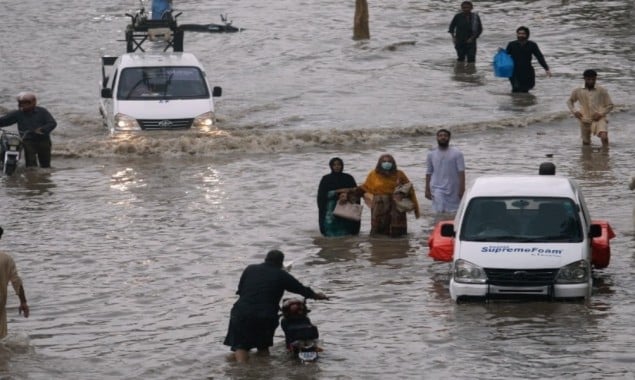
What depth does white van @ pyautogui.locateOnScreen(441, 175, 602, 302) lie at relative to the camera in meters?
16.4

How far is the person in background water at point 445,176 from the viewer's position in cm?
2064

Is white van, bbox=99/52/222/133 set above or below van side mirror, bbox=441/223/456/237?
below

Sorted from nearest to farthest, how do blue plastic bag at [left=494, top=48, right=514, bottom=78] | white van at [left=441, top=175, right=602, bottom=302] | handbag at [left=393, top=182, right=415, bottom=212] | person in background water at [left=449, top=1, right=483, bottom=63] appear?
1. white van at [left=441, top=175, right=602, bottom=302]
2. handbag at [left=393, top=182, right=415, bottom=212]
3. blue plastic bag at [left=494, top=48, right=514, bottom=78]
4. person in background water at [left=449, top=1, right=483, bottom=63]

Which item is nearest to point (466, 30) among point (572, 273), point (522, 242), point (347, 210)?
point (347, 210)

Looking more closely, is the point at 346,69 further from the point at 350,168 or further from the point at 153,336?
the point at 153,336

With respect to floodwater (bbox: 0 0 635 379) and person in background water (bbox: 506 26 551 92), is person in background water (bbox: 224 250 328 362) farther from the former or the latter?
person in background water (bbox: 506 26 551 92)

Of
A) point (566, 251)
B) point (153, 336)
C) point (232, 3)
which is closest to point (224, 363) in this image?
point (153, 336)

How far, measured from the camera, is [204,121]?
28.7 metres

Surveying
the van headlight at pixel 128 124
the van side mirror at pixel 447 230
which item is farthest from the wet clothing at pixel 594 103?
the van side mirror at pixel 447 230

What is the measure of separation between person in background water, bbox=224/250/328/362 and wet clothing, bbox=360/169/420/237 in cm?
550

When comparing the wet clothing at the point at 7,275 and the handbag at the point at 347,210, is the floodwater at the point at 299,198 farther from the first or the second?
the wet clothing at the point at 7,275

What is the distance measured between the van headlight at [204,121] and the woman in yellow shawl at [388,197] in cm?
868

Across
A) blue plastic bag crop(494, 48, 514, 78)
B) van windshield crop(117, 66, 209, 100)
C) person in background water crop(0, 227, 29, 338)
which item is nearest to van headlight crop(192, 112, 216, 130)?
van windshield crop(117, 66, 209, 100)

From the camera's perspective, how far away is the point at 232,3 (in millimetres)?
52438
